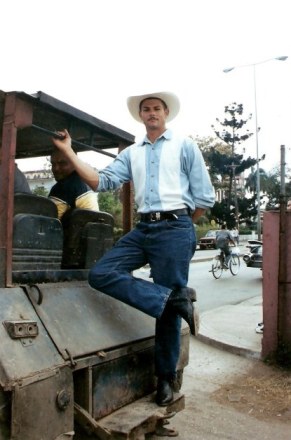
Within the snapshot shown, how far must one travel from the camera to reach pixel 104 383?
2873mm

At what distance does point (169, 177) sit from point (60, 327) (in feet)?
3.94

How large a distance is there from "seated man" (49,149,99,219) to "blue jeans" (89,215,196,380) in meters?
0.65

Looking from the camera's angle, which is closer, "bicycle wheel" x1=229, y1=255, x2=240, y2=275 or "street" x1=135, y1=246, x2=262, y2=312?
"street" x1=135, y1=246, x2=262, y2=312

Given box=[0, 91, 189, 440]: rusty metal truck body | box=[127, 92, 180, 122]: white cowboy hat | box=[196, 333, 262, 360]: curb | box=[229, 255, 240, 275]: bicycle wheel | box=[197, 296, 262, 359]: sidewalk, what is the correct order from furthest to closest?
box=[229, 255, 240, 275]: bicycle wheel → box=[197, 296, 262, 359]: sidewalk → box=[196, 333, 262, 360]: curb → box=[127, 92, 180, 122]: white cowboy hat → box=[0, 91, 189, 440]: rusty metal truck body

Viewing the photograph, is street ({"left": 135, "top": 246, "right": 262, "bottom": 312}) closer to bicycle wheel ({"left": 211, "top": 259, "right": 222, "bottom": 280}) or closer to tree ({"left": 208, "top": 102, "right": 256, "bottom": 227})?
bicycle wheel ({"left": 211, "top": 259, "right": 222, "bottom": 280})

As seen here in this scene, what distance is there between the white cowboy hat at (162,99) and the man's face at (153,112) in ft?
0.11

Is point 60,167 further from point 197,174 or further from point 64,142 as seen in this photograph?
point 197,174

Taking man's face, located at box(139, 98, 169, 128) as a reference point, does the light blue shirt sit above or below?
below

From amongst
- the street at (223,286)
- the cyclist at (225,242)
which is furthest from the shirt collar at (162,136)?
the cyclist at (225,242)

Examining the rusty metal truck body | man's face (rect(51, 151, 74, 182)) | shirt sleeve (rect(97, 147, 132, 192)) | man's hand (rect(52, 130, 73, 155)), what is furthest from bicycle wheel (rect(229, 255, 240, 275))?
man's hand (rect(52, 130, 73, 155))

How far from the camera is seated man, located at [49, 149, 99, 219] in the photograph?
3.73 meters

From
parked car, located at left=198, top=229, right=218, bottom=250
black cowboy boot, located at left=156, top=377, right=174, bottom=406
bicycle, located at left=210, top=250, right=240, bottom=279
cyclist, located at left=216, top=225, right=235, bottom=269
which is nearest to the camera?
black cowboy boot, located at left=156, top=377, right=174, bottom=406

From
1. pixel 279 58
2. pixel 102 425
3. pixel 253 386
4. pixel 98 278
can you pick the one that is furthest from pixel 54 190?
pixel 279 58

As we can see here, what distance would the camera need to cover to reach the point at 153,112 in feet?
11.1
